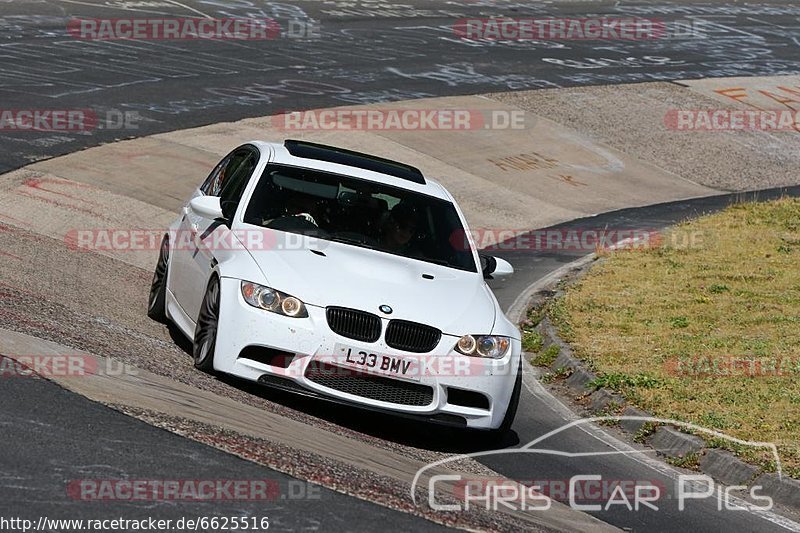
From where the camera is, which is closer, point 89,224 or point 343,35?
point 89,224

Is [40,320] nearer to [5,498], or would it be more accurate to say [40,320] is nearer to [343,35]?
[5,498]

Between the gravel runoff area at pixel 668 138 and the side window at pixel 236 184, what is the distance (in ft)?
55.5

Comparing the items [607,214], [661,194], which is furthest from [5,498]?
[661,194]

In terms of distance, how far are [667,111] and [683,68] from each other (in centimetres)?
519

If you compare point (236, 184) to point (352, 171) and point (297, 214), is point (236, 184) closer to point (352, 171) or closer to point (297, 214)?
point (297, 214)

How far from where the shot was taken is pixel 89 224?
51.3 feet

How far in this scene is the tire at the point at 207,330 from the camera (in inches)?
350

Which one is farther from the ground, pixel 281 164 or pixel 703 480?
pixel 281 164

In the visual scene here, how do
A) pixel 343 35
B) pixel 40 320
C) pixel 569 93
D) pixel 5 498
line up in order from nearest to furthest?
pixel 5 498 → pixel 40 320 → pixel 569 93 → pixel 343 35

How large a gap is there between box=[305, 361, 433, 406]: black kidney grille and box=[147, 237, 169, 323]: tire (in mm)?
2796
